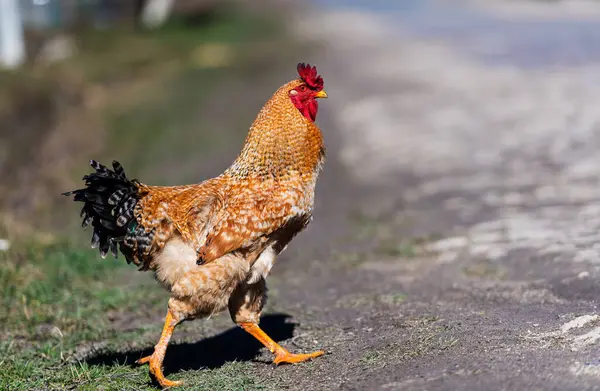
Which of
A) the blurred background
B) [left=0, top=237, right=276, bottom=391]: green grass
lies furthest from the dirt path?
[left=0, top=237, right=276, bottom=391]: green grass

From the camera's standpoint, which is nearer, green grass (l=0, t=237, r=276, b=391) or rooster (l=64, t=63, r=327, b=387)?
rooster (l=64, t=63, r=327, b=387)

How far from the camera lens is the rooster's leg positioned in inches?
224

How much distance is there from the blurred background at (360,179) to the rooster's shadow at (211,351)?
6cm

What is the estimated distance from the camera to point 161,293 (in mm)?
8016

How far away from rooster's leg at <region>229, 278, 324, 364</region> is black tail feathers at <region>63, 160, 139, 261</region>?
824 millimetres

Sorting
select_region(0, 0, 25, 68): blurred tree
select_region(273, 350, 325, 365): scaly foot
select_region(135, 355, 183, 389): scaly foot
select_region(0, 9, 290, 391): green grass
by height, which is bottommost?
select_region(273, 350, 325, 365): scaly foot

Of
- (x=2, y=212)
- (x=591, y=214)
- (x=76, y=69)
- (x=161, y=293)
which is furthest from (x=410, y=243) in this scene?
(x=76, y=69)

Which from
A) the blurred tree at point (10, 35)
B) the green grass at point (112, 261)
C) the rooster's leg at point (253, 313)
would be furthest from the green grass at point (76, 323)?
the blurred tree at point (10, 35)

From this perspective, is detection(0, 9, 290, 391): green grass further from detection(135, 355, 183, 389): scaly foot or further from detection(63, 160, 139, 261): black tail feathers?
detection(63, 160, 139, 261): black tail feathers

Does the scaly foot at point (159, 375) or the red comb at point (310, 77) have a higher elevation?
the red comb at point (310, 77)

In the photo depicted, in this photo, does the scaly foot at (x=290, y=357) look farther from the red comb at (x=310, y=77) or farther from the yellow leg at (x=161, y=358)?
the red comb at (x=310, y=77)

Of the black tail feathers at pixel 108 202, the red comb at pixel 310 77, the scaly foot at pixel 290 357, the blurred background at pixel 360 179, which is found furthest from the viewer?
the red comb at pixel 310 77

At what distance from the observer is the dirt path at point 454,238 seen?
5.17 m

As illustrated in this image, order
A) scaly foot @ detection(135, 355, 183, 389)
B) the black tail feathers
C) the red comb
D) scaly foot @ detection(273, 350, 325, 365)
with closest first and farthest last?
1. scaly foot @ detection(135, 355, 183, 389)
2. the black tail feathers
3. scaly foot @ detection(273, 350, 325, 365)
4. the red comb
